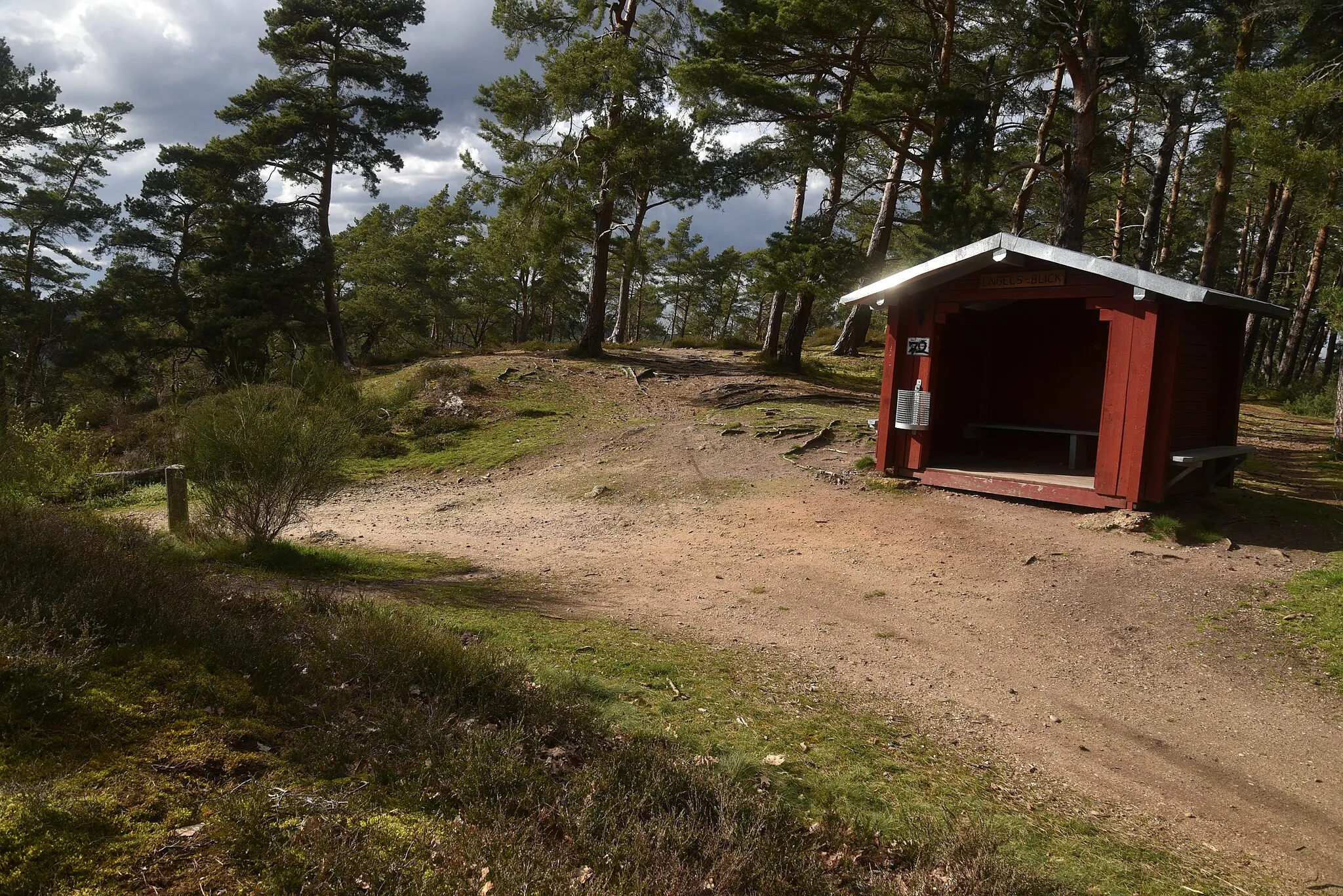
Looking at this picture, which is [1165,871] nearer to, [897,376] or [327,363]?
[897,376]

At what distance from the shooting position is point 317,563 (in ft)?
26.8

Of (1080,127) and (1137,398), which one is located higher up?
(1080,127)

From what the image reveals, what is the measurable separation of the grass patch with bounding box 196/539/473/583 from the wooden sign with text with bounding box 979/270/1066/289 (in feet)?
25.8

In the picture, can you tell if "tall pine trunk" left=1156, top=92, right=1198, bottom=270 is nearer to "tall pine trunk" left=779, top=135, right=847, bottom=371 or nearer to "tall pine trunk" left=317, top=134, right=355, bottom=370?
"tall pine trunk" left=779, top=135, right=847, bottom=371

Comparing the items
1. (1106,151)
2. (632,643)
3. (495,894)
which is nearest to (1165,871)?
(495,894)

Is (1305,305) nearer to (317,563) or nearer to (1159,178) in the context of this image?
(1159,178)

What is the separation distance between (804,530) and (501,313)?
38.4m

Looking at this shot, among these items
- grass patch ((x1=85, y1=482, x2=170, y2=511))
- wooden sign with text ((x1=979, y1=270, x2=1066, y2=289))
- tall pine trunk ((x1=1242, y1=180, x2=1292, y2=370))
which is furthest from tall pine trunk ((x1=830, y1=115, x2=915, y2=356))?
grass patch ((x1=85, y1=482, x2=170, y2=511))

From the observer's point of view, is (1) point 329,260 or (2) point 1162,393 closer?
(2) point 1162,393

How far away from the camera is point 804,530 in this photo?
1012 cm

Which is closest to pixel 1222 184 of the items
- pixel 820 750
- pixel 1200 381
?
pixel 1200 381

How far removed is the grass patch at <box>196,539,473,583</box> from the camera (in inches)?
307

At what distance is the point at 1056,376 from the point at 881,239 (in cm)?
1033

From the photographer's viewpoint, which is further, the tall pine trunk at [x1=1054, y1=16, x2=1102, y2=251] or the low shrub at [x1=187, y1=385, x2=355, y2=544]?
the tall pine trunk at [x1=1054, y1=16, x2=1102, y2=251]
